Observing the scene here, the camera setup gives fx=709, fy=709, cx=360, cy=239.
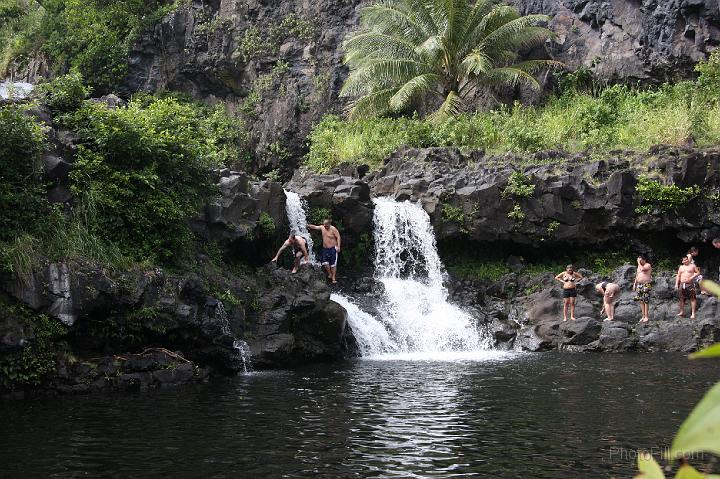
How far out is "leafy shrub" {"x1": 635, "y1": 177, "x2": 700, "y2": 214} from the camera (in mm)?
20734

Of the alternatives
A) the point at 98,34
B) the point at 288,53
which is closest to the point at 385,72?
the point at 288,53

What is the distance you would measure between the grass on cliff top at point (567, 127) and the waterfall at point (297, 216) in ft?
18.7

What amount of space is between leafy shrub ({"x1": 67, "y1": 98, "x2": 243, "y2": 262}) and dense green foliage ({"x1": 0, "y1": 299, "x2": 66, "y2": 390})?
7.95ft

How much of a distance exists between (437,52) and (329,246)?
41.8 feet

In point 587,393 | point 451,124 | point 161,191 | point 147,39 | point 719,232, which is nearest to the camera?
point 587,393

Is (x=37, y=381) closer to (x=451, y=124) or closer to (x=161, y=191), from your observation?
(x=161, y=191)

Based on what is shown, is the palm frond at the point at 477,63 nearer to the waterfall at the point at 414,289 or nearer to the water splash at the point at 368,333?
the waterfall at the point at 414,289

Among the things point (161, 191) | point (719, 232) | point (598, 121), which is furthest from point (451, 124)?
point (161, 191)

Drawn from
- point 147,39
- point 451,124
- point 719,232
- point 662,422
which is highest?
point 147,39

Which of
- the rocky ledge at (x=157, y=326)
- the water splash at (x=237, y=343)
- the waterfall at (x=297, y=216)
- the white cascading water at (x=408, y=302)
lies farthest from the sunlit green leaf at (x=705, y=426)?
the waterfall at (x=297, y=216)

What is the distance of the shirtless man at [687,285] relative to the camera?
58.5 feet

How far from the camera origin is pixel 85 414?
31.5 feet

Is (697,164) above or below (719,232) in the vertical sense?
above

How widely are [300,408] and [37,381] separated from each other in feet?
14.6
